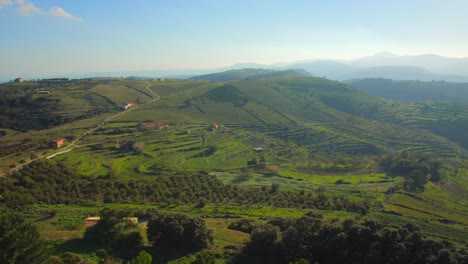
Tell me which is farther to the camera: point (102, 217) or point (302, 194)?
point (302, 194)

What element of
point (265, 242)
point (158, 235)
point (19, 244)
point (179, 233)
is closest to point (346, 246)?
point (265, 242)

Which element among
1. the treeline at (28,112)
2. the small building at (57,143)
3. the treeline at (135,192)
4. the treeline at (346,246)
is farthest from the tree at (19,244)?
the treeline at (28,112)

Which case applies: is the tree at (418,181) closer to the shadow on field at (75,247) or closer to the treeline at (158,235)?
the treeline at (158,235)

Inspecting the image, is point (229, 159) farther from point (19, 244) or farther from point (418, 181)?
point (19, 244)

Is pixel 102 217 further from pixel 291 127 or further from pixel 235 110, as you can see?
pixel 235 110

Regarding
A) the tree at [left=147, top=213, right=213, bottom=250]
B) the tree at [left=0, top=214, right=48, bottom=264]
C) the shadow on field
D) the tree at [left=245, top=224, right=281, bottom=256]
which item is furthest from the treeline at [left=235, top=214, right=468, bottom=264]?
the tree at [left=0, top=214, right=48, bottom=264]

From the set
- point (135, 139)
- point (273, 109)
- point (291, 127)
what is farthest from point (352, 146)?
point (135, 139)

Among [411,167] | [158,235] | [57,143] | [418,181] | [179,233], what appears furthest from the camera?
[411,167]
